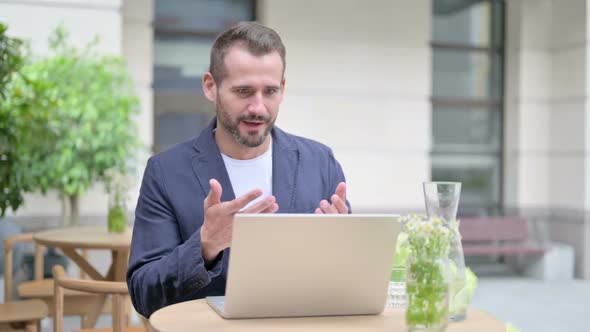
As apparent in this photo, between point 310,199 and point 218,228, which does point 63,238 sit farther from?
point 218,228

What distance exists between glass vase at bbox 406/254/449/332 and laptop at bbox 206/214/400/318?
93 mm

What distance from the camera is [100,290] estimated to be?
296cm

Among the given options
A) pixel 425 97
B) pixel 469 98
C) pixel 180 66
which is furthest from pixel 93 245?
pixel 469 98

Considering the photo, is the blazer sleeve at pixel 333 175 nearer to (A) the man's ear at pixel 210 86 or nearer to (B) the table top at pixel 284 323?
(A) the man's ear at pixel 210 86

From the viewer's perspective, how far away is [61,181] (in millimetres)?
5844

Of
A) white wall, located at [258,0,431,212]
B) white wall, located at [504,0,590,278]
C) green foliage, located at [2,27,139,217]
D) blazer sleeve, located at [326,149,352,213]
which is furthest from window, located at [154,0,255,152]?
blazer sleeve, located at [326,149,352,213]

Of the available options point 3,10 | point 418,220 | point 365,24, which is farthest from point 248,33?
point 365,24

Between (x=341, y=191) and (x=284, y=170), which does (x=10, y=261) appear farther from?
(x=341, y=191)

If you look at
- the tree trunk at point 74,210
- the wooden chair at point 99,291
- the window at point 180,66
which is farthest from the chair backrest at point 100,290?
the window at point 180,66

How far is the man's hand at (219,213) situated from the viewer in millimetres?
1852

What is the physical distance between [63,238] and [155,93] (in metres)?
3.61

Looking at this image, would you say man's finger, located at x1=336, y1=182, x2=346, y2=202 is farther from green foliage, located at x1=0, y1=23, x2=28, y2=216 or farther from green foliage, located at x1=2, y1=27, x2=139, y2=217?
green foliage, located at x1=2, y1=27, x2=139, y2=217

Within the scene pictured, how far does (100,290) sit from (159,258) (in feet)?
2.65

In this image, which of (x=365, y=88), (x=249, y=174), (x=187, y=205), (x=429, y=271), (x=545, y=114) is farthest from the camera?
(x=545, y=114)
